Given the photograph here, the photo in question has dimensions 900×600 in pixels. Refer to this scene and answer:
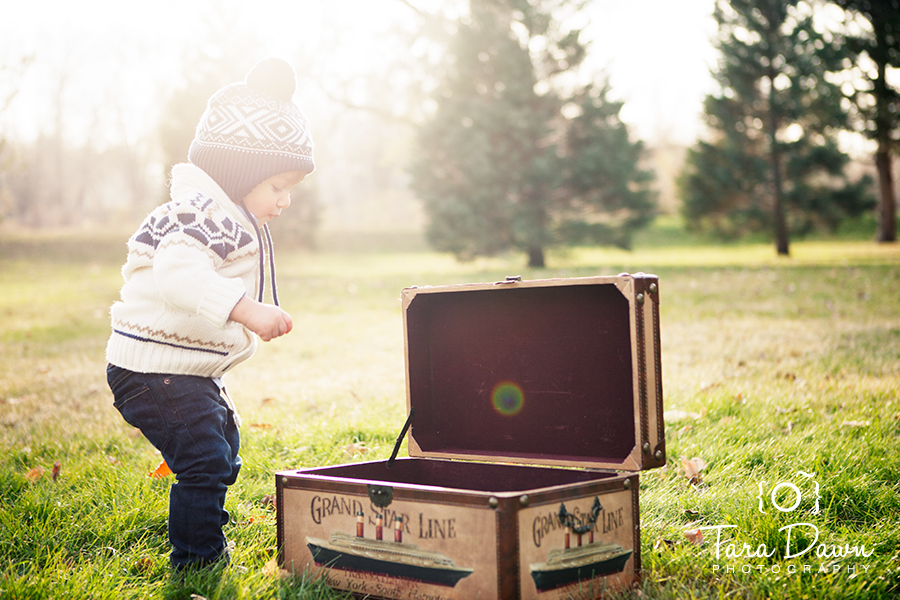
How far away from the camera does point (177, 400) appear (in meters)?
2.21

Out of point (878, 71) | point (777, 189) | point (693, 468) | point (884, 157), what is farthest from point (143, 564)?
point (884, 157)

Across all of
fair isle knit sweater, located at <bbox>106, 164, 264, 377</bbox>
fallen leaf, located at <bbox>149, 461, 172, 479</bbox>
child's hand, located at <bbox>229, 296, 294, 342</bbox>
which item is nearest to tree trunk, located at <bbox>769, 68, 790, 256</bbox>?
fallen leaf, located at <bbox>149, 461, 172, 479</bbox>

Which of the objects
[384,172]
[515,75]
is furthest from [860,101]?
[384,172]

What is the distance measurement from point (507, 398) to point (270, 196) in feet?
3.79

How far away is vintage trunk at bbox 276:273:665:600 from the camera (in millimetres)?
1892

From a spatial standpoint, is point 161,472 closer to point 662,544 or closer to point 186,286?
point 186,286

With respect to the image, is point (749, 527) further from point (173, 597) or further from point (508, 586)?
point (173, 597)

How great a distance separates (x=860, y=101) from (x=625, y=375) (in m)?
23.6

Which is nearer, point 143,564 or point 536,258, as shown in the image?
point 143,564

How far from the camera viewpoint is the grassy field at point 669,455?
2107 millimetres

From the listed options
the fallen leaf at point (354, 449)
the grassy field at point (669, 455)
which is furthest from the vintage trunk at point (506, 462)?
the fallen leaf at point (354, 449)

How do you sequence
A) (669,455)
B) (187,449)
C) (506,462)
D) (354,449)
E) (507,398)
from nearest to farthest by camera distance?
(187,449) < (506,462) < (507,398) < (669,455) < (354,449)

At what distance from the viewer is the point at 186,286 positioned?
2.07 m

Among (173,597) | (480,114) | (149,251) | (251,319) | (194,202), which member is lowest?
(173,597)
